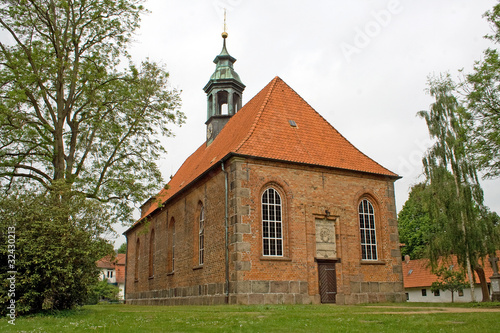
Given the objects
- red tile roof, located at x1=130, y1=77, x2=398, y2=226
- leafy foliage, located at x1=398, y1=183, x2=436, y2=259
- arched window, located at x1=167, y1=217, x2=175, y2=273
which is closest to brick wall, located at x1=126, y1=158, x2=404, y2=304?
red tile roof, located at x1=130, y1=77, x2=398, y2=226

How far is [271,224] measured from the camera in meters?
17.1

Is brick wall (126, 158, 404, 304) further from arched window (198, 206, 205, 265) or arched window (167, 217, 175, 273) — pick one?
arched window (167, 217, 175, 273)

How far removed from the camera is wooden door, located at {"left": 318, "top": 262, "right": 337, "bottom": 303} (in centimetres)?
1719

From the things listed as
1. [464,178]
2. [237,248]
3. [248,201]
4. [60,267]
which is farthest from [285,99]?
[60,267]

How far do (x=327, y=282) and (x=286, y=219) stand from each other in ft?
9.54

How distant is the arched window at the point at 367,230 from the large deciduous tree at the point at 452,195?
4.63 m

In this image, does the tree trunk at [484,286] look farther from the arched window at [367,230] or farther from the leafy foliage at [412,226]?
the leafy foliage at [412,226]

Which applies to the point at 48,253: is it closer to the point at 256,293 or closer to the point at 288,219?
the point at 256,293

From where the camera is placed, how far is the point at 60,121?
53.8 ft

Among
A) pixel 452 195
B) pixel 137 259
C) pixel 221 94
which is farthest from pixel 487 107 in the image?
pixel 137 259

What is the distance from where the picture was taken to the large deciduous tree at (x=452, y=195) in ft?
69.5

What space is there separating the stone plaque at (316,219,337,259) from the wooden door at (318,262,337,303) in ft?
1.15

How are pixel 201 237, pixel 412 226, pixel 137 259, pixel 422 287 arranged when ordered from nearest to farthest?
pixel 201 237 < pixel 137 259 < pixel 422 287 < pixel 412 226

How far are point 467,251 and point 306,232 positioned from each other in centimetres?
899
